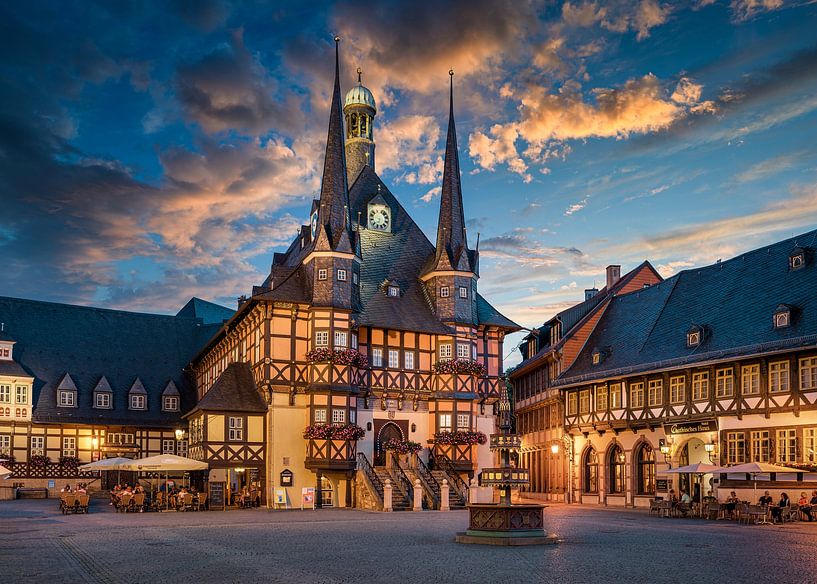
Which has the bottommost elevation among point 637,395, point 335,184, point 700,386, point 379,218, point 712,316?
point 637,395

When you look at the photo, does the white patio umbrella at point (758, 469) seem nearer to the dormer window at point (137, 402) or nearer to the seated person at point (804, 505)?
the seated person at point (804, 505)

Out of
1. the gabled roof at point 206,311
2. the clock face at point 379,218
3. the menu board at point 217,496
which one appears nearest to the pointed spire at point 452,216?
the clock face at point 379,218

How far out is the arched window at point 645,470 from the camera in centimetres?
4566

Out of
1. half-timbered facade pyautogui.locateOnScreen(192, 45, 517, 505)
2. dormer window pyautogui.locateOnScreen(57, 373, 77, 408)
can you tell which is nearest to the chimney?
half-timbered facade pyautogui.locateOnScreen(192, 45, 517, 505)

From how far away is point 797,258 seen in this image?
40594mm

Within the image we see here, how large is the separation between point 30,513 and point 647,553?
28003mm

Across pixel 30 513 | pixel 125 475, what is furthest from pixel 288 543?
pixel 125 475

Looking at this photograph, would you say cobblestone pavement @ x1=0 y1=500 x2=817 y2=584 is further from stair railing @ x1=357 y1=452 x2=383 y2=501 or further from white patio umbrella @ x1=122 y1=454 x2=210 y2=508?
stair railing @ x1=357 y1=452 x2=383 y2=501

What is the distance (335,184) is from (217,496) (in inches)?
659

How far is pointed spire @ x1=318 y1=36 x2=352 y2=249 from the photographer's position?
4800cm

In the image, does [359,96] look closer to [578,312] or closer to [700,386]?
[578,312]

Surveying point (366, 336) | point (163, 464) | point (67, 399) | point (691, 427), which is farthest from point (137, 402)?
point (691, 427)

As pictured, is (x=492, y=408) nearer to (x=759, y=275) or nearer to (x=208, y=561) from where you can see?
(x=759, y=275)

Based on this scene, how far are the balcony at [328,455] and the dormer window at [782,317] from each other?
20.1 m
